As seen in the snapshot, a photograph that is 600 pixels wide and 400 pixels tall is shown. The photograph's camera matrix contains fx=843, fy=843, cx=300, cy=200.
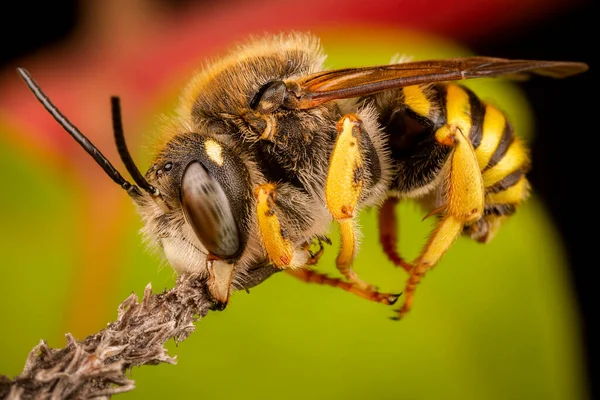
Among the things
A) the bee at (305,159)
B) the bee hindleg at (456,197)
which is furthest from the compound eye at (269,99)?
the bee hindleg at (456,197)

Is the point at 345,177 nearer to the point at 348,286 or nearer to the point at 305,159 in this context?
the point at 305,159

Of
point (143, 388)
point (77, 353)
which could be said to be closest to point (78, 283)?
point (143, 388)

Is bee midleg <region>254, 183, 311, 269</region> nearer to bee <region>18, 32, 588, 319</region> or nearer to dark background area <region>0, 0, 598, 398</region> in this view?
bee <region>18, 32, 588, 319</region>

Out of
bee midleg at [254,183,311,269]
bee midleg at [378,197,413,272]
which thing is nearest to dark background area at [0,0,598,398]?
bee midleg at [378,197,413,272]

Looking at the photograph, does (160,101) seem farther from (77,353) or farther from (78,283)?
(77,353)

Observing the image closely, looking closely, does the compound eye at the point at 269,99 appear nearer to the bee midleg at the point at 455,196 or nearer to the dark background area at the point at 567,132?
the bee midleg at the point at 455,196

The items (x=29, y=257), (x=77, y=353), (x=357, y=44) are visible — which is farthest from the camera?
(x=357, y=44)

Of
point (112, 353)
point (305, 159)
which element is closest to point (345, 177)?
point (305, 159)

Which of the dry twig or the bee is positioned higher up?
the bee
